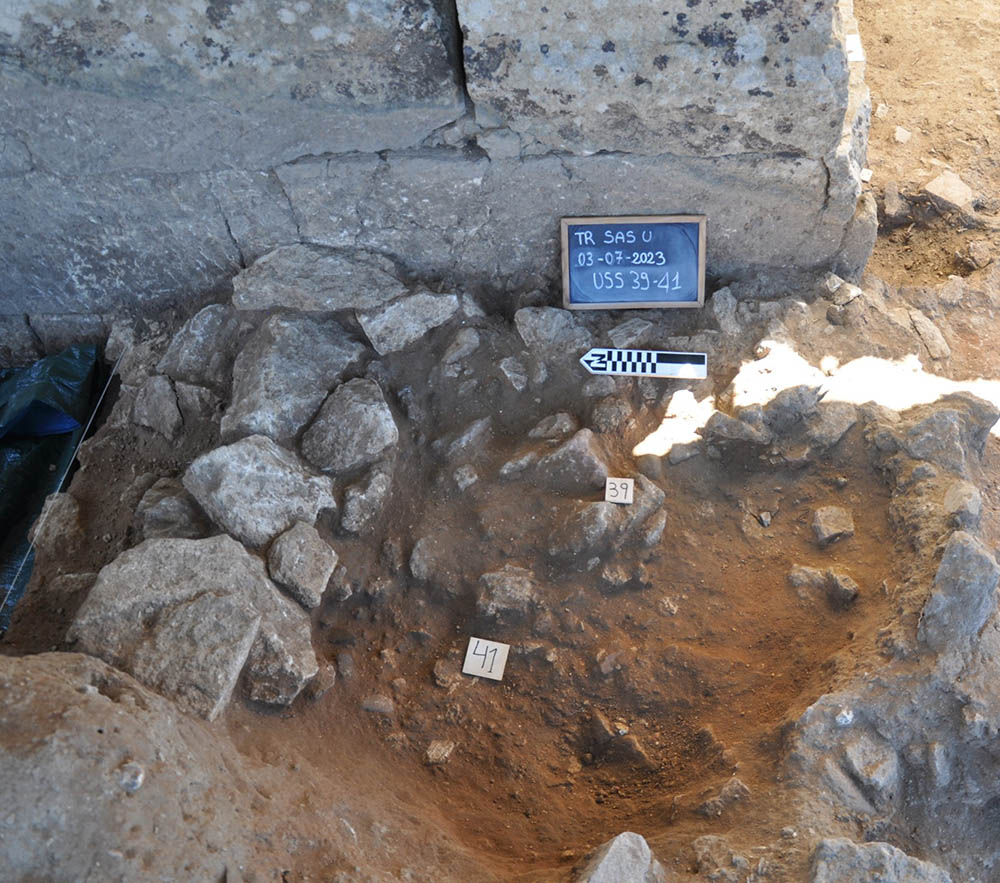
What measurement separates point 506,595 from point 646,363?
914 mm

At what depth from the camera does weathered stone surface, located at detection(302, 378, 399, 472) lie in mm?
2746

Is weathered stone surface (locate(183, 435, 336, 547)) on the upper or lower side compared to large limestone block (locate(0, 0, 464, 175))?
lower

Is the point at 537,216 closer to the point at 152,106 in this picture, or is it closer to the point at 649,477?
the point at 649,477

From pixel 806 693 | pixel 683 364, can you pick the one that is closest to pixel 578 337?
pixel 683 364

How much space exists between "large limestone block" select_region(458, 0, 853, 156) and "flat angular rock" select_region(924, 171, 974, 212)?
122 centimetres

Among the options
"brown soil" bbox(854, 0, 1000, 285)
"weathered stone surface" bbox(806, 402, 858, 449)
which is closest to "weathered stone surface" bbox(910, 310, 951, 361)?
"brown soil" bbox(854, 0, 1000, 285)

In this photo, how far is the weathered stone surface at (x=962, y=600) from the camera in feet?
7.13

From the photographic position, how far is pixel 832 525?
257 centimetres

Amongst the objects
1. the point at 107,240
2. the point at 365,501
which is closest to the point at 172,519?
the point at 365,501

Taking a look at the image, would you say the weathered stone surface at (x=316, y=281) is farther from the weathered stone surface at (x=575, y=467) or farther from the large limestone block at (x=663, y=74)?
the weathered stone surface at (x=575, y=467)

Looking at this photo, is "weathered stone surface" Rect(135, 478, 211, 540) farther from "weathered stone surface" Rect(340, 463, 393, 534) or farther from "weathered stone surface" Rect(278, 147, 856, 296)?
"weathered stone surface" Rect(278, 147, 856, 296)

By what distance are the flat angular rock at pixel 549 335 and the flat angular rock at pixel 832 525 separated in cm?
91

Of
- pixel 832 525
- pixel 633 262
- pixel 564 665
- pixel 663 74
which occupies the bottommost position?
pixel 564 665

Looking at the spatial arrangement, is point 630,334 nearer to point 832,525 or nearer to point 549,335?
point 549,335
